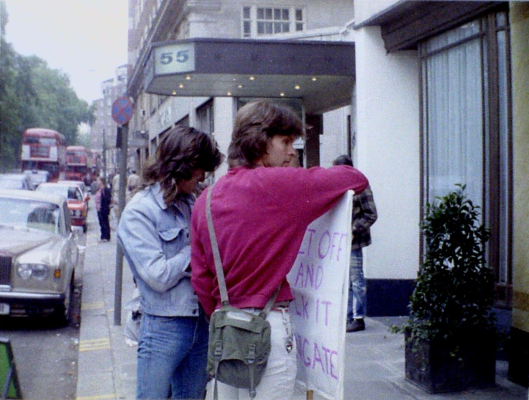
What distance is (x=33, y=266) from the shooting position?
27.6ft

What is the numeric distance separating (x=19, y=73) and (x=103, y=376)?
144 ft

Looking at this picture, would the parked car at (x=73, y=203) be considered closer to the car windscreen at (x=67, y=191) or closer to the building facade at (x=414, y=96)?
the car windscreen at (x=67, y=191)

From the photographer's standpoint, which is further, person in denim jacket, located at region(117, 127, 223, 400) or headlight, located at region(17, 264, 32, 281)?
headlight, located at region(17, 264, 32, 281)

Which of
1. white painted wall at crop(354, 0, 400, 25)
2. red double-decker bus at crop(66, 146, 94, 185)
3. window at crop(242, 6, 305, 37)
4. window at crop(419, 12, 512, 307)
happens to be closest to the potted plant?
window at crop(419, 12, 512, 307)

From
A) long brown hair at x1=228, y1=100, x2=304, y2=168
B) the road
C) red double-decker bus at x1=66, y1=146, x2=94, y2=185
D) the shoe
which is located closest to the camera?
long brown hair at x1=228, y1=100, x2=304, y2=168

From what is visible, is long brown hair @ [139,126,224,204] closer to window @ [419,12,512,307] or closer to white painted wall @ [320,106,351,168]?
window @ [419,12,512,307]

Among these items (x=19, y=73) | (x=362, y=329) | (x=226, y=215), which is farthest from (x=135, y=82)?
(x=226, y=215)

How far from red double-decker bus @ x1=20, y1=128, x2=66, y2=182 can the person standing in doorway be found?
40.5m

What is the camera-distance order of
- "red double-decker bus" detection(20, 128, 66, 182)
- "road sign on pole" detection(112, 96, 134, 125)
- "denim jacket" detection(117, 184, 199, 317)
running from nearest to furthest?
"denim jacket" detection(117, 184, 199, 317) → "road sign on pole" detection(112, 96, 134, 125) → "red double-decker bus" detection(20, 128, 66, 182)

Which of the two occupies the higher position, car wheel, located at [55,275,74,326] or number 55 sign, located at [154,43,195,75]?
number 55 sign, located at [154,43,195,75]

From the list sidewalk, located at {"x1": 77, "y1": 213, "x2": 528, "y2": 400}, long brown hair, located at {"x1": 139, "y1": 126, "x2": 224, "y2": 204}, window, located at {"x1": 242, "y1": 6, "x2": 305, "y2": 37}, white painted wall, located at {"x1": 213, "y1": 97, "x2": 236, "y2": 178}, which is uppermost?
window, located at {"x1": 242, "y1": 6, "x2": 305, "y2": 37}

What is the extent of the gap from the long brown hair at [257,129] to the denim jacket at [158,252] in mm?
607

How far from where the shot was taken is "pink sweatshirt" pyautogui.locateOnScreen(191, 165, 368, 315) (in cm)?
257

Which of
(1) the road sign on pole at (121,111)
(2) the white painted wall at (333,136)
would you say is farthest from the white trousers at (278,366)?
(2) the white painted wall at (333,136)
